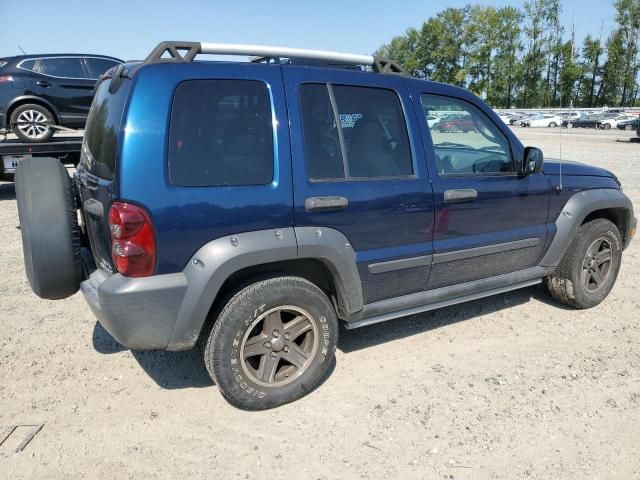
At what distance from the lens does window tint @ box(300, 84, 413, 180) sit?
2.88 m

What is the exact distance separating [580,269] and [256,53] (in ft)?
10.3

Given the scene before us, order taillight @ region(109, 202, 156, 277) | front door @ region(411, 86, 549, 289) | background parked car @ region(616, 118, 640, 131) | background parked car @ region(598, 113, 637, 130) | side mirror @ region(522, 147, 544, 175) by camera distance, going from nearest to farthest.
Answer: taillight @ region(109, 202, 156, 277), front door @ region(411, 86, 549, 289), side mirror @ region(522, 147, 544, 175), background parked car @ region(616, 118, 640, 131), background parked car @ region(598, 113, 637, 130)

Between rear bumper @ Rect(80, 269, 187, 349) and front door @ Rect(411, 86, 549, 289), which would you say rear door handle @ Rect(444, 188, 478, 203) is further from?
rear bumper @ Rect(80, 269, 187, 349)

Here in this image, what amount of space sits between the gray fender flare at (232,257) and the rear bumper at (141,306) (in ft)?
0.15

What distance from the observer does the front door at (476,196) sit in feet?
10.8

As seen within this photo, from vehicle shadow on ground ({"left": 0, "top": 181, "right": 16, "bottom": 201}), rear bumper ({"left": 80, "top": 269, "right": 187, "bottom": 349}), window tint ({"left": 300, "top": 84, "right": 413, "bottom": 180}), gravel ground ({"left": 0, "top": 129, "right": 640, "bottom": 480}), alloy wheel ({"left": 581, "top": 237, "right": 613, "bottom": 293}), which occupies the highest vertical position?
window tint ({"left": 300, "top": 84, "right": 413, "bottom": 180})

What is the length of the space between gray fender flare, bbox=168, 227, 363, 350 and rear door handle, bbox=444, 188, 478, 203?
0.82m

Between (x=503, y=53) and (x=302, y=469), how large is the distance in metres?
80.2

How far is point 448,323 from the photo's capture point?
4.02m

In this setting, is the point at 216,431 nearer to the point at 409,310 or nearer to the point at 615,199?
the point at 409,310

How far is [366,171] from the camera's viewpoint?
305 centimetres

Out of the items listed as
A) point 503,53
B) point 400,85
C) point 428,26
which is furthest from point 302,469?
point 428,26

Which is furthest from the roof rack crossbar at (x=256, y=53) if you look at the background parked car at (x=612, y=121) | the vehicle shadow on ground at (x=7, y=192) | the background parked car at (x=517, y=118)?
the background parked car at (x=517, y=118)

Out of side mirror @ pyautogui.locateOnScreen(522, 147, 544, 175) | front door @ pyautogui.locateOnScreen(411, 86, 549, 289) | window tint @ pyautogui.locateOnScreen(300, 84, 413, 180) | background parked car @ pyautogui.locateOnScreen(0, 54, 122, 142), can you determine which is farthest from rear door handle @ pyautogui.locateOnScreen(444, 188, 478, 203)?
background parked car @ pyautogui.locateOnScreen(0, 54, 122, 142)
